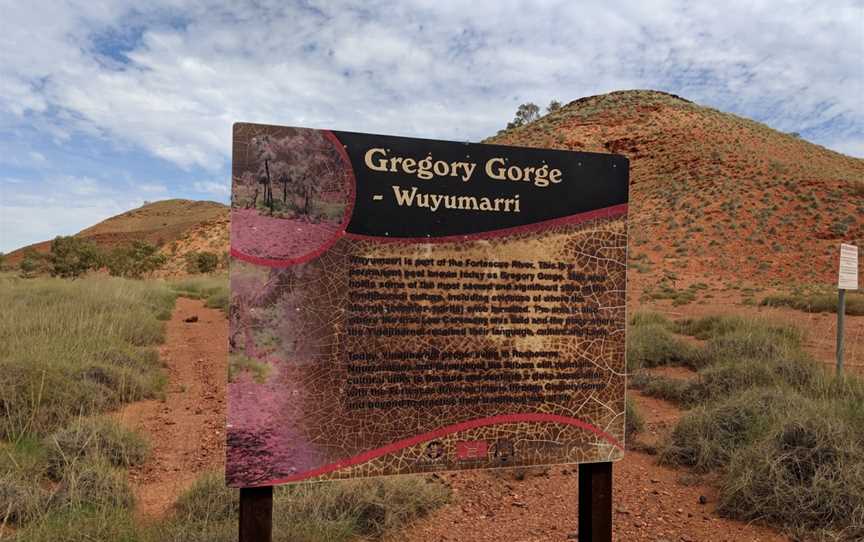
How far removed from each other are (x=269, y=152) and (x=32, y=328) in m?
7.15

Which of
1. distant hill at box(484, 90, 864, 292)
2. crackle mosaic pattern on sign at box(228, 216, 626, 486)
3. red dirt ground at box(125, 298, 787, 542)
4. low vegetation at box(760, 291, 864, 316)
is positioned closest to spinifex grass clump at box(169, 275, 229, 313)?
red dirt ground at box(125, 298, 787, 542)

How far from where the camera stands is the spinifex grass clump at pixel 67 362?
4963 millimetres

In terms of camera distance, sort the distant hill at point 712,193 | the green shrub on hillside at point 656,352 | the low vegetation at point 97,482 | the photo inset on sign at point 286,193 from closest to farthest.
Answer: the photo inset on sign at point 286,193
the low vegetation at point 97,482
the green shrub on hillside at point 656,352
the distant hill at point 712,193

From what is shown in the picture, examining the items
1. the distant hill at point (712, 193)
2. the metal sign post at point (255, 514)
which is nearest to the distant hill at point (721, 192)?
the distant hill at point (712, 193)

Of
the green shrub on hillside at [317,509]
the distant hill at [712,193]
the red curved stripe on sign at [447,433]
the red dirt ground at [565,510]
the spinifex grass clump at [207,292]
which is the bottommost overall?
the red dirt ground at [565,510]

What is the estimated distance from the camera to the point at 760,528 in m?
3.66

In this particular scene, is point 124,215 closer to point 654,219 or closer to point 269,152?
point 654,219

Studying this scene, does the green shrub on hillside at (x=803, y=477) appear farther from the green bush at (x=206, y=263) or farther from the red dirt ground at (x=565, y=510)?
the green bush at (x=206, y=263)

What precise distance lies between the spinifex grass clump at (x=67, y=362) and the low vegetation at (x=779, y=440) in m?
5.43

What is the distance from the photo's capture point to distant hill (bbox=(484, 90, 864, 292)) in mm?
26141

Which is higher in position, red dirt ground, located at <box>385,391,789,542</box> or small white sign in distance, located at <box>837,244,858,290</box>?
small white sign in distance, located at <box>837,244,858,290</box>

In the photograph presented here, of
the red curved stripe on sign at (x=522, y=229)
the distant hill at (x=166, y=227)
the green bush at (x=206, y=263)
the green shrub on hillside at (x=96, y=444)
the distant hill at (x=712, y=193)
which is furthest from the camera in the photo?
the distant hill at (x=166, y=227)

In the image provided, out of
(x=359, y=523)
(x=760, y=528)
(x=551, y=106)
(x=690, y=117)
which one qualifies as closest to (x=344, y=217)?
(x=359, y=523)

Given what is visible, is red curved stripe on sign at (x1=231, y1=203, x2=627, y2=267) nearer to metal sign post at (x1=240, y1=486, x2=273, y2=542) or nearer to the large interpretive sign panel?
the large interpretive sign panel
